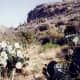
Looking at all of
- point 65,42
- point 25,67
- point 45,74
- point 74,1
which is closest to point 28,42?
point 65,42

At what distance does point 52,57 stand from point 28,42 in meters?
6.84

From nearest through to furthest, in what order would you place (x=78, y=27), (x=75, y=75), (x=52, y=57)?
(x=75, y=75) → (x=52, y=57) → (x=78, y=27)

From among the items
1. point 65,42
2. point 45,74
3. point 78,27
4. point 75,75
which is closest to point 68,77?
point 75,75

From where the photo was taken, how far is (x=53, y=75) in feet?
59.2

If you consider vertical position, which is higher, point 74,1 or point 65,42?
point 74,1

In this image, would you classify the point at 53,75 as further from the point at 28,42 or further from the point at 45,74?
the point at 28,42

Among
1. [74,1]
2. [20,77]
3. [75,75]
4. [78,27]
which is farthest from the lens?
[74,1]

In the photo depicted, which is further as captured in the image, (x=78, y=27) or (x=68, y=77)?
(x=78, y=27)

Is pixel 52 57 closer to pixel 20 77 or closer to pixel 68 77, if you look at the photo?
pixel 20 77

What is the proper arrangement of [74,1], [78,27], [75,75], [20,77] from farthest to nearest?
[74,1]
[78,27]
[20,77]
[75,75]

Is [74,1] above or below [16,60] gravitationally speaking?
above

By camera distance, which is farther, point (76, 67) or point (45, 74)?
point (45, 74)

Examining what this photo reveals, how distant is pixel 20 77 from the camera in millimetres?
20891

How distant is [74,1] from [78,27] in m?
40.4
